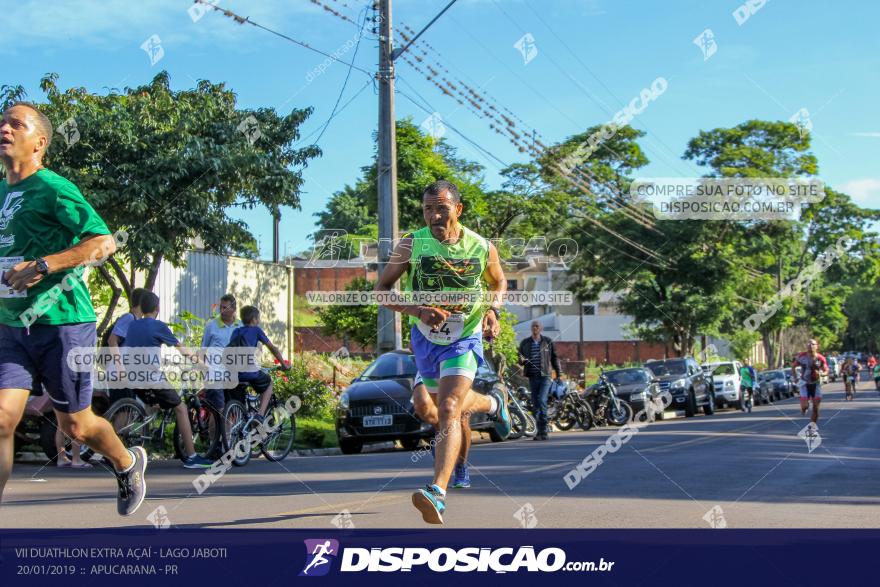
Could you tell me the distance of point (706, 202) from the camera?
41969 millimetres

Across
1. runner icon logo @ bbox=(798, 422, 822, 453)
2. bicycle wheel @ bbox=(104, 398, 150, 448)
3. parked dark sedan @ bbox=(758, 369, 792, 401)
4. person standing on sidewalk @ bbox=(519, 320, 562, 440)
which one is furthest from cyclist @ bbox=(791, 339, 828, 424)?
parked dark sedan @ bbox=(758, 369, 792, 401)

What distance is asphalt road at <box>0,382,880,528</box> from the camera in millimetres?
6547

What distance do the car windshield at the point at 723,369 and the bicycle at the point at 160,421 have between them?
25.5 metres

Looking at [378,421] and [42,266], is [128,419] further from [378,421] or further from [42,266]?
[42,266]

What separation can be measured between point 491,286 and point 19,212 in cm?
319

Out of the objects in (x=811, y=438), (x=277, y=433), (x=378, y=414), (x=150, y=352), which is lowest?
(x=811, y=438)

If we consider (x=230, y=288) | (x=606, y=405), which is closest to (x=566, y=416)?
(x=606, y=405)

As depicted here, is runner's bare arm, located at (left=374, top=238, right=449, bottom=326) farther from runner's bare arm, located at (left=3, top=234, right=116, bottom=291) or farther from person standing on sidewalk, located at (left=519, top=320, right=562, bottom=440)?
person standing on sidewalk, located at (left=519, top=320, right=562, bottom=440)

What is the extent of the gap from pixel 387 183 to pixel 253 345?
7.29 m

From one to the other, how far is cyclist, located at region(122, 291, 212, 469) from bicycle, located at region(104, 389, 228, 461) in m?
0.12

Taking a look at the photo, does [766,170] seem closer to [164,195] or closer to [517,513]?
[164,195]

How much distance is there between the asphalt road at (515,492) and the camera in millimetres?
6547

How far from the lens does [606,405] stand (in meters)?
23.5

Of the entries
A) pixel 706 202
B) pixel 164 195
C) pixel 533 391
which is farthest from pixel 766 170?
pixel 164 195
